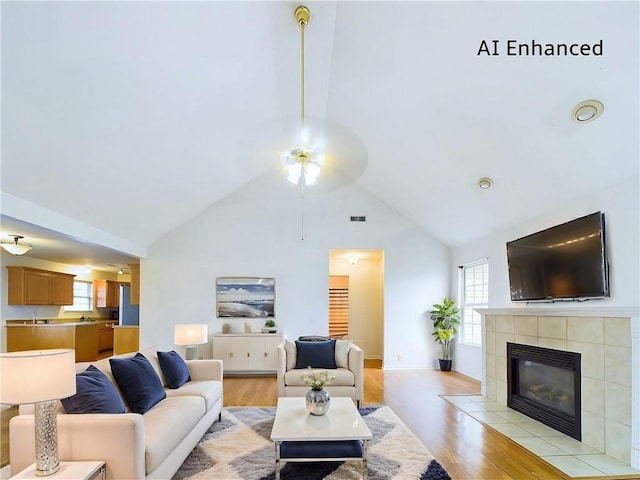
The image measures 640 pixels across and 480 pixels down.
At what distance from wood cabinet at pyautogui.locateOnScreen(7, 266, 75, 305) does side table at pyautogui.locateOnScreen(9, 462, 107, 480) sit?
6930 millimetres

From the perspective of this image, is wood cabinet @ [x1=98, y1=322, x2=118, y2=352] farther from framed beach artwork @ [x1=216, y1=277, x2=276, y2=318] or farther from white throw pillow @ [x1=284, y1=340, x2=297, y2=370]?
white throw pillow @ [x1=284, y1=340, x2=297, y2=370]

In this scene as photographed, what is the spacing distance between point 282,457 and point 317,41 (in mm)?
3568

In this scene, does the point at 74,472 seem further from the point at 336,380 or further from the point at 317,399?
the point at 336,380

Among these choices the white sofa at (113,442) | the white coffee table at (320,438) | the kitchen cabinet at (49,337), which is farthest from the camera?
the kitchen cabinet at (49,337)

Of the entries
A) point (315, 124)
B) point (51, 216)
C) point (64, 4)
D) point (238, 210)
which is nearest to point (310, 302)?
point (238, 210)

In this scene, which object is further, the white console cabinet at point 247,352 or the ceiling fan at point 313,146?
the white console cabinet at point 247,352

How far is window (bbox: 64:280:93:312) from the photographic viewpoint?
10062 mm

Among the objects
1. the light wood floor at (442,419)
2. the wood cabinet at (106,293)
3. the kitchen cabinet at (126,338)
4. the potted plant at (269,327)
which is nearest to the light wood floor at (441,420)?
the light wood floor at (442,419)

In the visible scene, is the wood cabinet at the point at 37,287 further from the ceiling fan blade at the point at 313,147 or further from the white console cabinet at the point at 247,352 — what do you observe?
the ceiling fan blade at the point at 313,147

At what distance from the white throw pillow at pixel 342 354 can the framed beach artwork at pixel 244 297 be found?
8.19 ft

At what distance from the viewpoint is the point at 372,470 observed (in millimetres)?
3057

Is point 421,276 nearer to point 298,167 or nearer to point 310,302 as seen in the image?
point 310,302

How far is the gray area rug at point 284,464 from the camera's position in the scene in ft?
9.77

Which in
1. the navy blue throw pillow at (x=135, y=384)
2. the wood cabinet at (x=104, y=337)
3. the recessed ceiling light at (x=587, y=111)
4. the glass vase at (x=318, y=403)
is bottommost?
the wood cabinet at (x=104, y=337)
